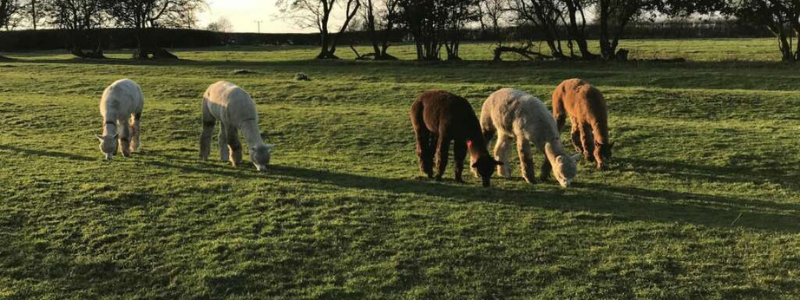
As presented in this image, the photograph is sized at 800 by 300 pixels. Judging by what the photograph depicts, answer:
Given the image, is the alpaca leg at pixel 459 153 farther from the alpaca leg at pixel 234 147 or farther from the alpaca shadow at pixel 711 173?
the alpaca leg at pixel 234 147

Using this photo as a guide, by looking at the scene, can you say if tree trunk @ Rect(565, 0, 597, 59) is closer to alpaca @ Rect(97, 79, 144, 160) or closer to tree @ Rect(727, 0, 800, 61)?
tree @ Rect(727, 0, 800, 61)

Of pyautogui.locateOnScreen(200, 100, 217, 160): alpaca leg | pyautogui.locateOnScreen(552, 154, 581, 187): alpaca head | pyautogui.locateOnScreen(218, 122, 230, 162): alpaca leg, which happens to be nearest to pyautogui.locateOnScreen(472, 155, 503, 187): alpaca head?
pyautogui.locateOnScreen(552, 154, 581, 187): alpaca head

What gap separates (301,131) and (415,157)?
3.54 m

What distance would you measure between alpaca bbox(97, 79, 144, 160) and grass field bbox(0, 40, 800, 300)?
1.30 feet

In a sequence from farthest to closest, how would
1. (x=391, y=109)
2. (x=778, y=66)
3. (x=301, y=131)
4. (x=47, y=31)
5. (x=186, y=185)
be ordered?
1. (x=47, y=31)
2. (x=778, y=66)
3. (x=391, y=109)
4. (x=301, y=131)
5. (x=186, y=185)

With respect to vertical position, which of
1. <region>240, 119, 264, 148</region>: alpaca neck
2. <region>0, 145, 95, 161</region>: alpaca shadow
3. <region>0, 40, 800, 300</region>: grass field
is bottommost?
<region>0, 40, 800, 300</region>: grass field

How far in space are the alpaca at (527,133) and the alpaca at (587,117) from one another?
1.36m

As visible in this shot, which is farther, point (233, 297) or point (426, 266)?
point (426, 266)

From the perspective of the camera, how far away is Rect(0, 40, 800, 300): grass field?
5301mm

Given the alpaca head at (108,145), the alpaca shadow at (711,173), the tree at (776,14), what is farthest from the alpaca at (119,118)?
the tree at (776,14)

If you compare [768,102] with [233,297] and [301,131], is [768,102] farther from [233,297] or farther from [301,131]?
[233,297]

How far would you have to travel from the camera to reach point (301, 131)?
44.3 feet

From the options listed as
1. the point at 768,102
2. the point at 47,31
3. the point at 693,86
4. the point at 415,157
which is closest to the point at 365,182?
the point at 415,157

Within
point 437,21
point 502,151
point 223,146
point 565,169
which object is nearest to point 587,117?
point 502,151
